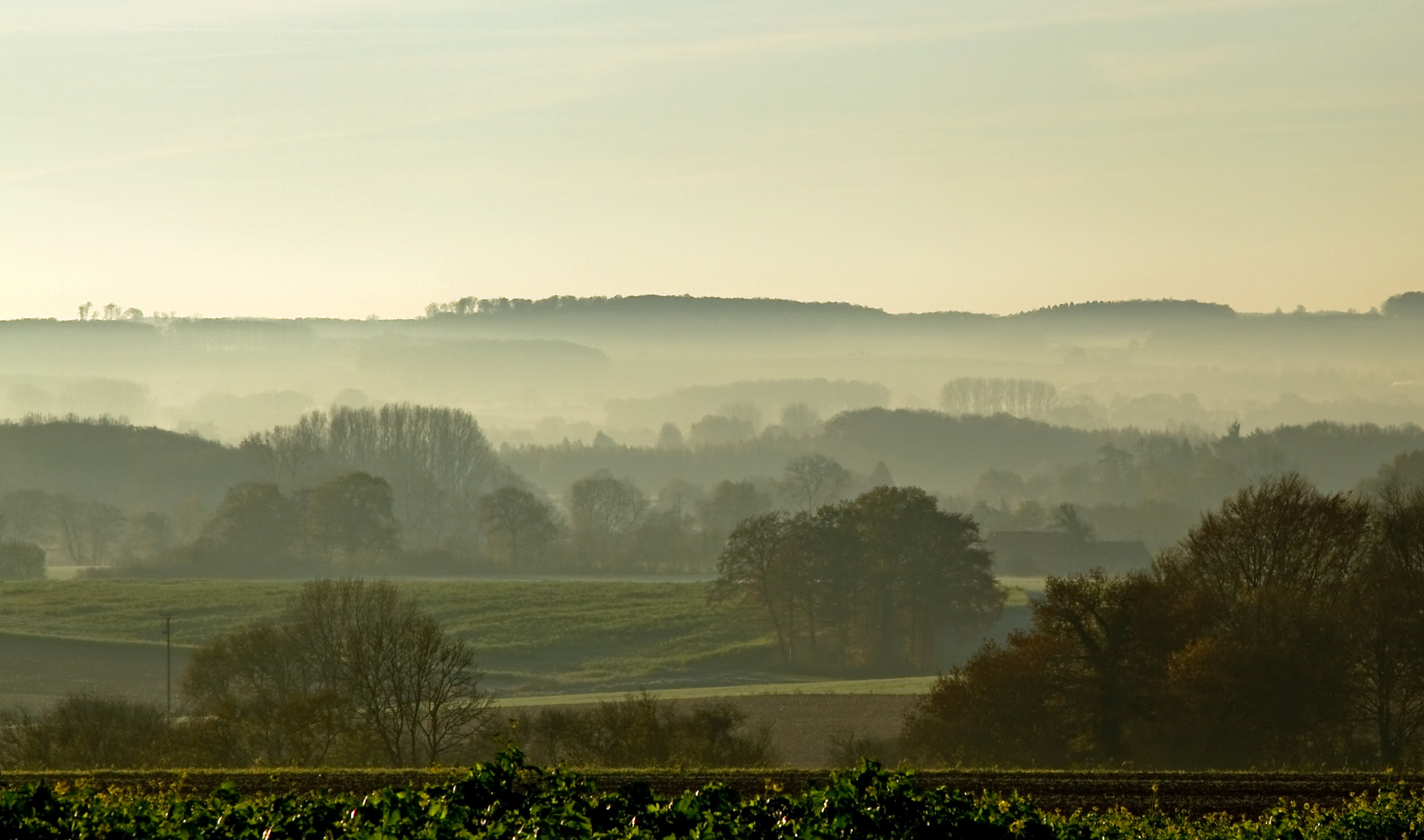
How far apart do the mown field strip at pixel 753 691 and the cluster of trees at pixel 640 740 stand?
1775 cm

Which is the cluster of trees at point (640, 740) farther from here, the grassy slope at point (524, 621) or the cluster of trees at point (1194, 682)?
the grassy slope at point (524, 621)

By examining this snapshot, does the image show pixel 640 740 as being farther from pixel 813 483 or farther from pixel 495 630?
pixel 813 483

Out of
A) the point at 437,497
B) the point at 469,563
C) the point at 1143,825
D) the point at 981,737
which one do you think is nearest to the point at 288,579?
the point at 469,563

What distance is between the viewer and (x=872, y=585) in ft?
270

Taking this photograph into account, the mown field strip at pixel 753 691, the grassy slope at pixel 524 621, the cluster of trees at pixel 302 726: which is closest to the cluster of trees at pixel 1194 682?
the cluster of trees at pixel 302 726

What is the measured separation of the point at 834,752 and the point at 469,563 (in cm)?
8635

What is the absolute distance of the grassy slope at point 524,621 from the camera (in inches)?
2953

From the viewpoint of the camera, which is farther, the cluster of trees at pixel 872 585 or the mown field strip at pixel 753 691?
the cluster of trees at pixel 872 585

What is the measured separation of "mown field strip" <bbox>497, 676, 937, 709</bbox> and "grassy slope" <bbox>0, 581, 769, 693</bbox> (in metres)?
3.69

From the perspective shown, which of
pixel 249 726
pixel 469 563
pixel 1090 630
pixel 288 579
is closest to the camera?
pixel 249 726

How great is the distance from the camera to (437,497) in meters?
157

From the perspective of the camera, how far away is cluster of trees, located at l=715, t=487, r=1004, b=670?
80625 millimetres

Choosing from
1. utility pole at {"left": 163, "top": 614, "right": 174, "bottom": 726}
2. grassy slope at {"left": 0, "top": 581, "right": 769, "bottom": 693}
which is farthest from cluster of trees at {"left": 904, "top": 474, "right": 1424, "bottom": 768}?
grassy slope at {"left": 0, "top": 581, "right": 769, "bottom": 693}

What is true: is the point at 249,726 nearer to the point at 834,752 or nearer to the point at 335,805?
the point at 834,752
